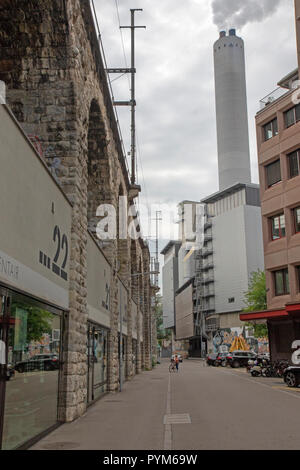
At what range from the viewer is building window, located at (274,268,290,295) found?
32.2m

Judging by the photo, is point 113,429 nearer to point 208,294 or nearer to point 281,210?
point 281,210

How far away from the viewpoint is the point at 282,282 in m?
32.7

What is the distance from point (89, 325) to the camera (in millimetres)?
15242

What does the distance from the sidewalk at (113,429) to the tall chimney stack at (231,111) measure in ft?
366

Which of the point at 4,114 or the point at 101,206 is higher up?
the point at 101,206

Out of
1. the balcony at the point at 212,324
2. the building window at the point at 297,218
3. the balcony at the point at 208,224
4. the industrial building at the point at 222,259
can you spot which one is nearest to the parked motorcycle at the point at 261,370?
the building window at the point at 297,218

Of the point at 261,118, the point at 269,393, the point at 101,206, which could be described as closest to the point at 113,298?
the point at 101,206

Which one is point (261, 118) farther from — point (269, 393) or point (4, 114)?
point (4, 114)

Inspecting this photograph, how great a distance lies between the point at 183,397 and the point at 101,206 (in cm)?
822

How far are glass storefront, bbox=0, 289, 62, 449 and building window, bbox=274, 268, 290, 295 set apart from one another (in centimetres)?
2383

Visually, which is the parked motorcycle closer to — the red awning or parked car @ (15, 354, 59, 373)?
the red awning

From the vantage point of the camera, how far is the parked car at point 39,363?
27.0 feet

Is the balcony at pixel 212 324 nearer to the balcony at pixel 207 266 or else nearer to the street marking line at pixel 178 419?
the balcony at pixel 207 266

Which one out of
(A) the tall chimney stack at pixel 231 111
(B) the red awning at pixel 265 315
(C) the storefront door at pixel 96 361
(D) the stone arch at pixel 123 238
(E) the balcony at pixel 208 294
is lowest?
(C) the storefront door at pixel 96 361
